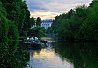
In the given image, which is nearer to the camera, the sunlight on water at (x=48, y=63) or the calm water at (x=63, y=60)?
the sunlight on water at (x=48, y=63)

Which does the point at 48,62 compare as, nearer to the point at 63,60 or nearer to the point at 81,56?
the point at 63,60

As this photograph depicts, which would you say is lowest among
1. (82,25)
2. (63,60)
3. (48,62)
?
(63,60)

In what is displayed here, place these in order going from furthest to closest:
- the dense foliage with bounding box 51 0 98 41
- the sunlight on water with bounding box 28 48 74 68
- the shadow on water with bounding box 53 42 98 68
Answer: the dense foliage with bounding box 51 0 98 41 → the shadow on water with bounding box 53 42 98 68 → the sunlight on water with bounding box 28 48 74 68

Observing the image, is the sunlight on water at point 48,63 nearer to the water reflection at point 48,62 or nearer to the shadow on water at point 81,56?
the water reflection at point 48,62

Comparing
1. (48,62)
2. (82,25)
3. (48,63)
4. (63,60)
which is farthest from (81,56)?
(82,25)

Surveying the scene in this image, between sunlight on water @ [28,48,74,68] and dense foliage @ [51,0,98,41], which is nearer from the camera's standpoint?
sunlight on water @ [28,48,74,68]

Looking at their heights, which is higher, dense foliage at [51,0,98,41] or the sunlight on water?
dense foliage at [51,0,98,41]

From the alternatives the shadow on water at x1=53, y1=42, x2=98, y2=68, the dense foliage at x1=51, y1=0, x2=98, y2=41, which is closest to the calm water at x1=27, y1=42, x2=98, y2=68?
the shadow on water at x1=53, y1=42, x2=98, y2=68

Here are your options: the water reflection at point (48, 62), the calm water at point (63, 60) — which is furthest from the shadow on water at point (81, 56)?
the water reflection at point (48, 62)

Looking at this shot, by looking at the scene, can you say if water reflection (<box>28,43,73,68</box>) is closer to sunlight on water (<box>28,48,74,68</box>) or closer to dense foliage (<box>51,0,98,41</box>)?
sunlight on water (<box>28,48,74,68</box>)

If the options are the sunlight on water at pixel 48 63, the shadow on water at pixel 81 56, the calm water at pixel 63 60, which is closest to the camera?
the sunlight on water at pixel 48 63

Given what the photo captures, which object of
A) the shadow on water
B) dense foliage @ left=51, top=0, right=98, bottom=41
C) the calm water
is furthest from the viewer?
dense foliage @ left=51, top=0, right=98, bottom=41

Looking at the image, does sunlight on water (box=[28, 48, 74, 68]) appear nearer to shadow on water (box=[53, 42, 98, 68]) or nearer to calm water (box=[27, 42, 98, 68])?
calm water (box=[27, 42, 98, 68])

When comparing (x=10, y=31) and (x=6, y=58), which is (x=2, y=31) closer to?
(x=10, y=31)
